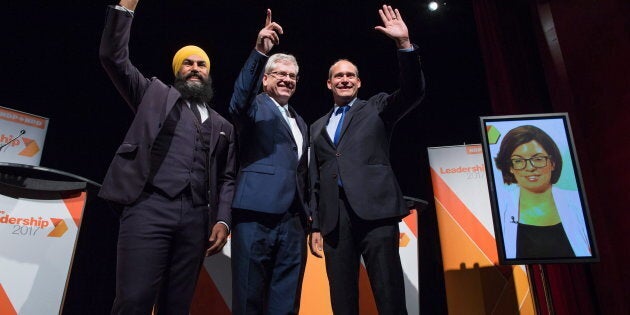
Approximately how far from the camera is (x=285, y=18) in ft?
14.1

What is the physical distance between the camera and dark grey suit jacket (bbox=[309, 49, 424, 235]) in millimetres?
1727

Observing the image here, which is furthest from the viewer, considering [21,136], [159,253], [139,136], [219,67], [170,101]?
[219,67]

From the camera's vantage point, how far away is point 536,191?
2053mm

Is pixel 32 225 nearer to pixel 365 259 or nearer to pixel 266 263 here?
pixel 266 263

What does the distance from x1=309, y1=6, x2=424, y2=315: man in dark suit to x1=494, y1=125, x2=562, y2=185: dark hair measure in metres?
0.62

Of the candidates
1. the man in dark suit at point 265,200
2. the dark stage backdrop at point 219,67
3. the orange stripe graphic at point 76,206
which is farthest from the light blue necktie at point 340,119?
the dark stage backdrop at point 219,67

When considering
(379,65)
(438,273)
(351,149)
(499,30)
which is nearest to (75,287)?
(351,149)

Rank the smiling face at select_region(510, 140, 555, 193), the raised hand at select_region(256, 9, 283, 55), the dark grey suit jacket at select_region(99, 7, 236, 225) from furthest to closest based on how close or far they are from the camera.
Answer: the smiling face at select_region(510, 140, 555, 193) < the raised hand at select_region(256, 9, 283, 55) < the dark grey suit jacket at select_region(99, 7, 236, 225)

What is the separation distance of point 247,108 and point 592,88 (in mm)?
2193

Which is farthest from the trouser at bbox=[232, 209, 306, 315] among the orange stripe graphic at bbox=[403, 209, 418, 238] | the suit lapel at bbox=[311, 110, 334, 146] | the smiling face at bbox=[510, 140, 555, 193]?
the orange stripe graphic at bbox=[403, 209, 418, 238]

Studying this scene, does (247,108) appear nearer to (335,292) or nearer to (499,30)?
(335,292)

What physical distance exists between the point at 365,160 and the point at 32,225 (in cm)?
172

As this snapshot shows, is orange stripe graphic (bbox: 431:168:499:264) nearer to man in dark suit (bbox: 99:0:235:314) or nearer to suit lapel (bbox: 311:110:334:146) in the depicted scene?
suit lapel (bbox: 311:110:334:146)

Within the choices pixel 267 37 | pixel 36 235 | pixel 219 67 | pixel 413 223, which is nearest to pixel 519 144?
pixel 413 223
